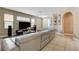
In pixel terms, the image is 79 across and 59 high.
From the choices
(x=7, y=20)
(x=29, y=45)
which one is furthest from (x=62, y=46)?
(x=7, y=20)

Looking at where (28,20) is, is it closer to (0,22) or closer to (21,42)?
(0,22)

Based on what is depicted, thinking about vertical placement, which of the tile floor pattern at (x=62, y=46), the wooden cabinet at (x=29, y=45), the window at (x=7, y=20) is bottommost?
the tile floor pattern at (x=62, y=46)

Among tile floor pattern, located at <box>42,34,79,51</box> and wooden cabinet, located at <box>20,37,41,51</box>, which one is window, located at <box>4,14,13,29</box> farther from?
wooden cabinet, located at <box>20,37,41,51</box>

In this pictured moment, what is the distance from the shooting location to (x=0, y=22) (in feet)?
24.3

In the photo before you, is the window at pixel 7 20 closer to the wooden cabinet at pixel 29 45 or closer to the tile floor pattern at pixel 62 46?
the tile floor pattern at pixel 62 46

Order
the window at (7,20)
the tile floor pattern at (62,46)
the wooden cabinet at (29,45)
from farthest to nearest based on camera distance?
1. the window at (7,20)
2. the tile floor pattern at (62,46)
3. the wooden cabinet at (29,45)

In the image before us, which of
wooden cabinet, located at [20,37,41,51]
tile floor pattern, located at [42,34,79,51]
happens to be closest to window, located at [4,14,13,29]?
tile floor pattern, located at [42,34,79,51]

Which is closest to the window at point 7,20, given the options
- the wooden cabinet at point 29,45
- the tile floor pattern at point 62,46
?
the tile floor pattern at point 62,46

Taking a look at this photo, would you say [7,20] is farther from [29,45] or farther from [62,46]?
[29,45]

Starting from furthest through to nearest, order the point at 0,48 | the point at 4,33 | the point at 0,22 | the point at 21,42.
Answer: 1. the point at 4,33
2. the point at 0,22
3. the point at 21,42
4. the point at 0,48
